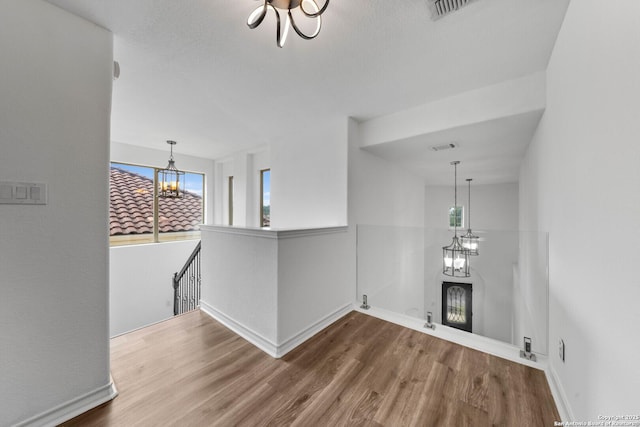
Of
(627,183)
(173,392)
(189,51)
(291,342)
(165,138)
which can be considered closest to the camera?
(627,183)

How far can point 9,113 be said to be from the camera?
1.21 m

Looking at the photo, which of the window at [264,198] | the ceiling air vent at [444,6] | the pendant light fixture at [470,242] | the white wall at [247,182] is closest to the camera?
the ceiling air vent at [444,6]

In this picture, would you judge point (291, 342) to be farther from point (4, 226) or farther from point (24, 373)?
point (4, 226)

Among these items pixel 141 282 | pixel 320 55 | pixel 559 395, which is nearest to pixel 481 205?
pixel 559 395

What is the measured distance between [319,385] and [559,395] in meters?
1.53

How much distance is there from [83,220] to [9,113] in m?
0.63

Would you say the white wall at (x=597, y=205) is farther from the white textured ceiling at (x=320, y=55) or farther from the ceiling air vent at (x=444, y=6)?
the ceiling air vent at (x=444, y=6)

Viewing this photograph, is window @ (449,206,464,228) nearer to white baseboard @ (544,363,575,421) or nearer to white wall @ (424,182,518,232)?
white wall @ (424,182,518,232)

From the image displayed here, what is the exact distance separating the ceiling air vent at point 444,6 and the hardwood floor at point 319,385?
2.43 m

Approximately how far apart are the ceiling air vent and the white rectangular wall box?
2.46 meters

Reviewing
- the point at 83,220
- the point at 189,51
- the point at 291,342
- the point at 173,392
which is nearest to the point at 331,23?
the point at 189,51

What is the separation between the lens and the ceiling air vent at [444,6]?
1.32m

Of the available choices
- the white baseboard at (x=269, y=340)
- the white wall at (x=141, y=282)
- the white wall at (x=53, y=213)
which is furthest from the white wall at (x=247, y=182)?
the white wall at (x=53, y=213)

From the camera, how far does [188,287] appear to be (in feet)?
13.8
